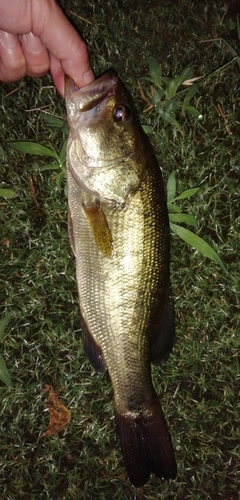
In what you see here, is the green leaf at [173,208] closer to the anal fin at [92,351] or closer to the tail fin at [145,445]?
the anal fin at [92,351]

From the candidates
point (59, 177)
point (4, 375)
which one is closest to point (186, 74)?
point (59, 177)

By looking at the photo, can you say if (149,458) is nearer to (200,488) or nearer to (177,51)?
(200,488)

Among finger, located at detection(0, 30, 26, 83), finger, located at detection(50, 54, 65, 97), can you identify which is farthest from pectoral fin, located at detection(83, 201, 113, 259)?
finger, located at detection(0, 30, 26, 83)

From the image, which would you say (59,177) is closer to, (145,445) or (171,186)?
(171,186)

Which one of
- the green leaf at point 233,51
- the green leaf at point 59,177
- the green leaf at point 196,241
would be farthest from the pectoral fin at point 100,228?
the green leaf at point 233,51

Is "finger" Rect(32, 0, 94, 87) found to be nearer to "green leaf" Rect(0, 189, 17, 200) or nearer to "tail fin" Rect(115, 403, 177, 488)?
"green leaf" Rect(0, 189, 17, 200)
